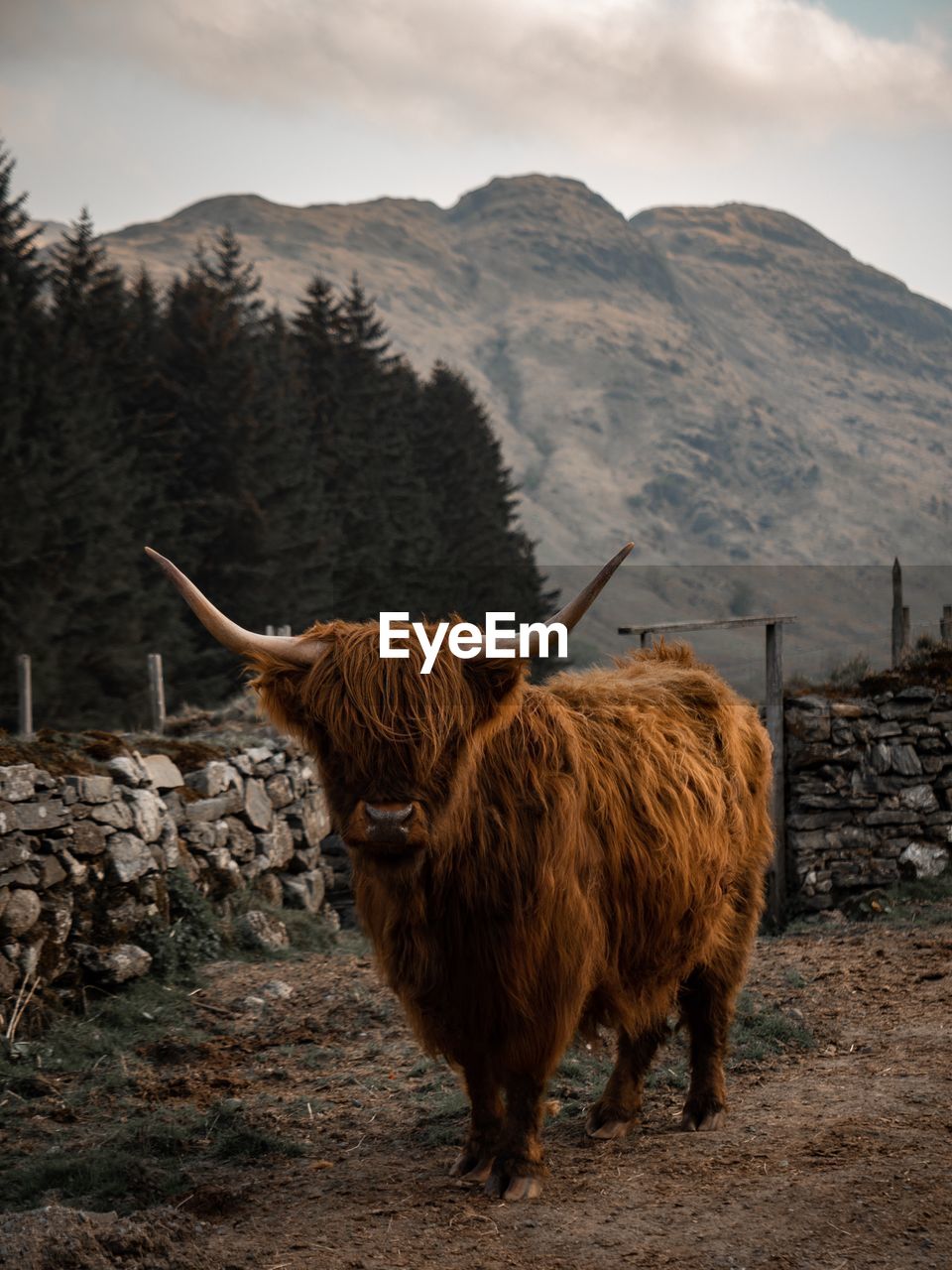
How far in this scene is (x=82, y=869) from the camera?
628cm

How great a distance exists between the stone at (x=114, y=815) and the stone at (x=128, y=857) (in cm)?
6

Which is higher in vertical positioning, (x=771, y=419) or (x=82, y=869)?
(x=771, y=419)

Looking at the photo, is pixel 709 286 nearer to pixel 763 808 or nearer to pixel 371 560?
pixel 371 560

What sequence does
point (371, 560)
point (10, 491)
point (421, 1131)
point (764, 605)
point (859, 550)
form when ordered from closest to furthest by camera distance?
1. point (421, 1131)
2. point (10, 491)
3. point (371, 560)
4. point (764, 605)
5. point (859, 550)

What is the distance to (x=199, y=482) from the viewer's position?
26000mm

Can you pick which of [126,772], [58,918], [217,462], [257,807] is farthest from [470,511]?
[58,918]

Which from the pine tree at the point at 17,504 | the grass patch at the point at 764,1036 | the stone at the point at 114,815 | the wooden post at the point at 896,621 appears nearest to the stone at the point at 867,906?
the grass patch at the point at 764,1036

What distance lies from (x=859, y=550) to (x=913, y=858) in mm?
105854

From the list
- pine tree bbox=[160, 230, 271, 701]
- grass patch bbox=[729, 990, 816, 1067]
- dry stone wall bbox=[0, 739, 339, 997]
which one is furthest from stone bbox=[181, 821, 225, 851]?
pine tree bbox=[160, 230, 271, 701]

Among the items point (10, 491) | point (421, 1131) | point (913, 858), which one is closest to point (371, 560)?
point (10, 491)

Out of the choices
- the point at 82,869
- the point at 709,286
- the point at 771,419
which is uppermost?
the point at 709,286

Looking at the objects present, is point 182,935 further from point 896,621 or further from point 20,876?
point 896,621

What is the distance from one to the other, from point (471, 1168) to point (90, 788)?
334cm

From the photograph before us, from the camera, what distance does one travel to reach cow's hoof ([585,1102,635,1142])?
436 centimetres
